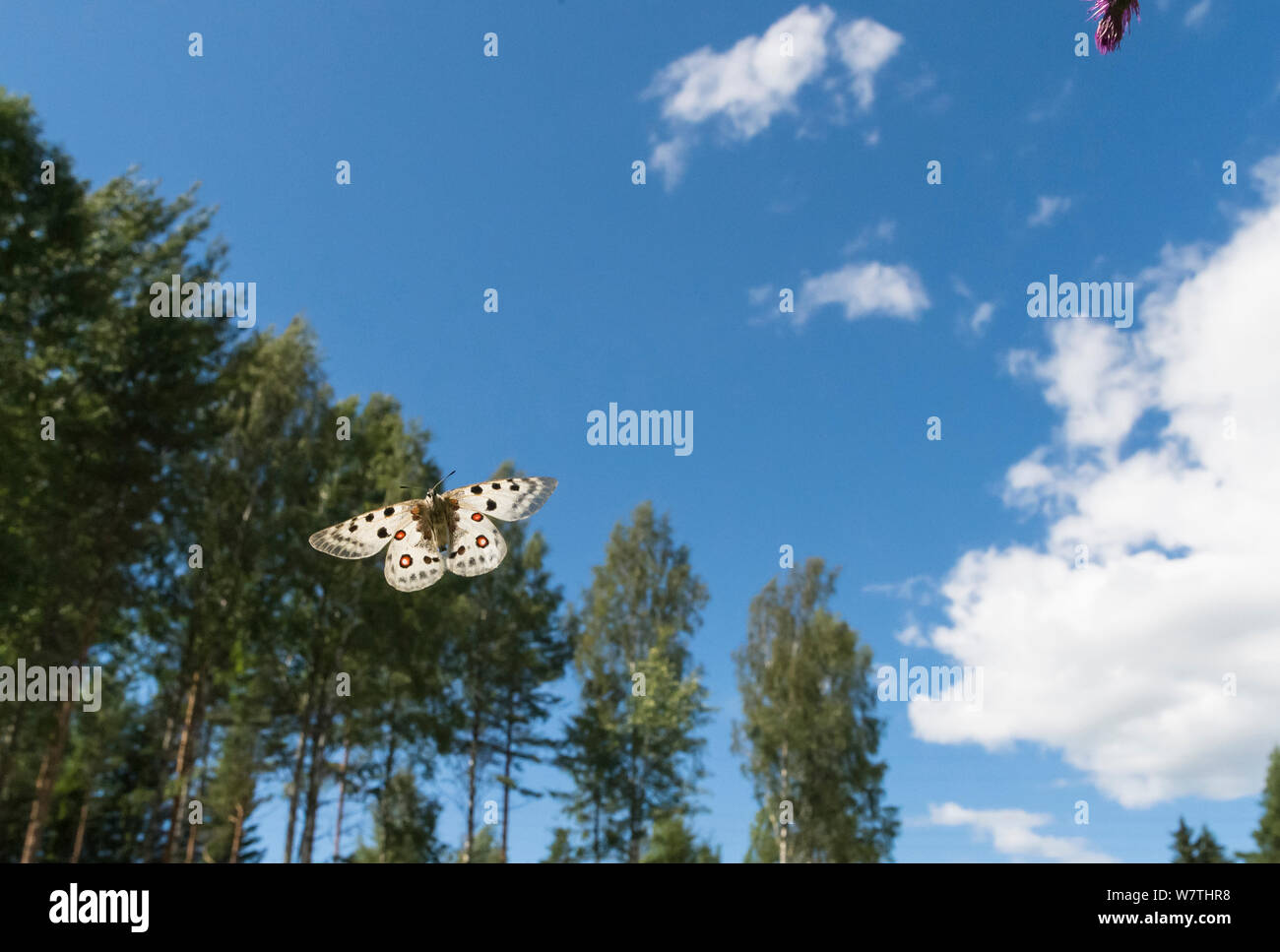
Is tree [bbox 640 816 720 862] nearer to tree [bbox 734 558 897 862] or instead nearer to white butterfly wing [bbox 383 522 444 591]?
tree [bbox 734 558 897 862]

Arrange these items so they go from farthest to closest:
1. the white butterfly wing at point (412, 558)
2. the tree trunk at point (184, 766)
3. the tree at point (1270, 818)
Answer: the tree at point (1270, 818) < the tree trunk at point (184, 766) < the white butterfly wing at point (412, 558)

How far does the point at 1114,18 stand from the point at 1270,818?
49.1 m

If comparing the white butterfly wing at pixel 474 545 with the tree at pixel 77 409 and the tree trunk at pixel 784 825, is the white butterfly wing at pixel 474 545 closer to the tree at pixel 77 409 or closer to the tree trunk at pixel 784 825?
the tree at pixel 77 409

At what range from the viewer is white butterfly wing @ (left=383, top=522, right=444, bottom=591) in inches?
195

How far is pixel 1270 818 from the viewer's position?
136ft

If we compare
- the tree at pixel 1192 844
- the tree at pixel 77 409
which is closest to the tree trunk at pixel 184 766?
the tree at pixel 77 409

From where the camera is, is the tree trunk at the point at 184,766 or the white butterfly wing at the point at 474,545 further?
the tree trunk at the point at 184,766

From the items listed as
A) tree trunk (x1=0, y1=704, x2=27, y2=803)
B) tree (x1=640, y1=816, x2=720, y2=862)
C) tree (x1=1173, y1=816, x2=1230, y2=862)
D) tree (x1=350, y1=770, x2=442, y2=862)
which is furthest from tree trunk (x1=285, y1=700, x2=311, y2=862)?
tree (x1=1173, y1=816, x2=1230, y2=862)

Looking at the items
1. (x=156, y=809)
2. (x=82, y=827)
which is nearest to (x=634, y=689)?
(x=156, y=809)

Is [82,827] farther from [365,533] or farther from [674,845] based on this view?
[365,533]

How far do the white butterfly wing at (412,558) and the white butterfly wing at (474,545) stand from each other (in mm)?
188

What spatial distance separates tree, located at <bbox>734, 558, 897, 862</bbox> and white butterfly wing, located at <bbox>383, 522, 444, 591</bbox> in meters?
23.3

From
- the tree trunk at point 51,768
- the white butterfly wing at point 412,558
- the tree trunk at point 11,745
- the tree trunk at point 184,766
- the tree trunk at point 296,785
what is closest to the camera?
the white butterfly wing at point 412,558

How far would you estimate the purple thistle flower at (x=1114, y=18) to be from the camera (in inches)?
192
